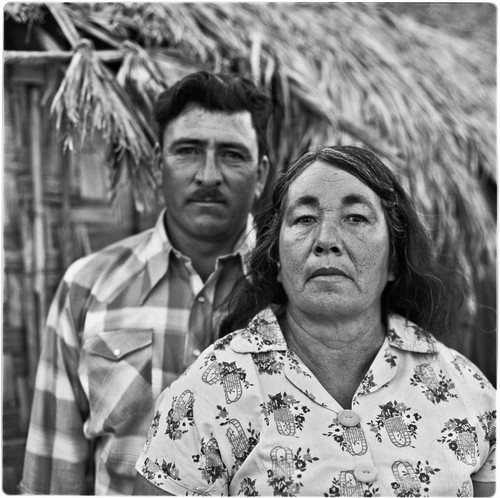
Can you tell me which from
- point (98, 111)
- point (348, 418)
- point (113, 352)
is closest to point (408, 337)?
point (348, 418)

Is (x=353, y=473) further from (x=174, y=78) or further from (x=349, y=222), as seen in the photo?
(x=174, y=78)

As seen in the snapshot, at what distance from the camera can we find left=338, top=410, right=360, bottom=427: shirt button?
1.56m

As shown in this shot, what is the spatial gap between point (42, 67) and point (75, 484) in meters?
1.44

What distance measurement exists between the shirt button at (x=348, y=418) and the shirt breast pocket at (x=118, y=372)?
26.1 inches

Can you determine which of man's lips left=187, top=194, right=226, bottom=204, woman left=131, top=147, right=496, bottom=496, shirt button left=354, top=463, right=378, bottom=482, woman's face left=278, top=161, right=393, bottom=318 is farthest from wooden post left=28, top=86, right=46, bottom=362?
shirt button left=354, top=463, right=378, bottom=482

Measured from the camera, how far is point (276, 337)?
1687 millimetres

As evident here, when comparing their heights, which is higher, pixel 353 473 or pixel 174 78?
pixel 174 78

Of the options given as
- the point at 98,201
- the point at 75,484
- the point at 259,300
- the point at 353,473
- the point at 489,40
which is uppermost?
the point at 489,40

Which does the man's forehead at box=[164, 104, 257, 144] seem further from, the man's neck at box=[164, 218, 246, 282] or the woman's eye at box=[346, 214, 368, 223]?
the woman's eye at box=[346, 214, 368, 223]

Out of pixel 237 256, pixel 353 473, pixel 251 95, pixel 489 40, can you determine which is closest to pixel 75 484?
pixel 237 256

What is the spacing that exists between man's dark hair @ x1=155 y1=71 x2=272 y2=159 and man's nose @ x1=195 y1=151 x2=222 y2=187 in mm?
163

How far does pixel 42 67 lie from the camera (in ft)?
8.52

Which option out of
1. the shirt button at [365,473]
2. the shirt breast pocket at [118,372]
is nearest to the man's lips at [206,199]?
the shirt breast pocket at [118,372]

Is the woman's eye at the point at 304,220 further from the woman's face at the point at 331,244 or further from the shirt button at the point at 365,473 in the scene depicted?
the shirt button at the point at 365,473
